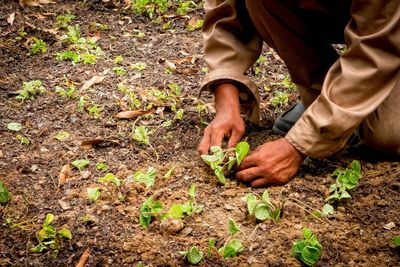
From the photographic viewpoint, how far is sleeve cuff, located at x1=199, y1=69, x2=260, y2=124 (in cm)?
236

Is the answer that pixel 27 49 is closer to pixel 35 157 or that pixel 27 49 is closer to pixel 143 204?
pixel 35 157

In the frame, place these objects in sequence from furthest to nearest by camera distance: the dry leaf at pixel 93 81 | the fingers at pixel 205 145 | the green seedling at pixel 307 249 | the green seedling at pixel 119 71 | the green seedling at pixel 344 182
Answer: the green seedling at pixel 119 71 < the dry leaf at pixel 93 81 < the fingers at pixel 205 145 < the green seedling at pixel 344 182 < the green seedling at pixel 307 249

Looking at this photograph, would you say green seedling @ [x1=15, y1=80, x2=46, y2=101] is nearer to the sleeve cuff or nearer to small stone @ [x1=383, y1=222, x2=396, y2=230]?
the sleeve cuff

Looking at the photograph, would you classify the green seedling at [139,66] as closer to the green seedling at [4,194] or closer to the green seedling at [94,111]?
the green seedling at [94,111]

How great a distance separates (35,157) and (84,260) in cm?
79

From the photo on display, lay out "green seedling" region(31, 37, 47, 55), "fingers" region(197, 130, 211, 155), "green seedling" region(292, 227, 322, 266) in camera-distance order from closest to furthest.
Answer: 1. "green seedling" region(292, 227, 322, 266)
2. "fingers" region(197, 130, 211, 155)
3. "green seedling" region(31, 37, 47, 55)

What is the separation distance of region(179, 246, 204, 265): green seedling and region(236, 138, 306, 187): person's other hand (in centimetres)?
46

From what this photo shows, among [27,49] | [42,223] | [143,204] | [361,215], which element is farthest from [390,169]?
[27,49]

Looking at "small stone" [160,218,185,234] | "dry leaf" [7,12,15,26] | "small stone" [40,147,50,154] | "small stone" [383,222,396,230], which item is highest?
"small stone" [160,218,185,234]

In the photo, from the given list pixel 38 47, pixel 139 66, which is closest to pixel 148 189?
pixel 139 66

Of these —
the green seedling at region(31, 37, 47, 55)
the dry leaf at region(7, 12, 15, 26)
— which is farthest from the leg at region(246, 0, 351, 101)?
the dry leaf at region(7, 12, 15, 26)

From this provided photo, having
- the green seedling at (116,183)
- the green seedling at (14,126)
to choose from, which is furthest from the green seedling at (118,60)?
the green seedling at (116,183)

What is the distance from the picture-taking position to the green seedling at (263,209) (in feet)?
6.08

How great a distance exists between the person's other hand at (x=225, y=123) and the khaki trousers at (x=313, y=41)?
0.32m
